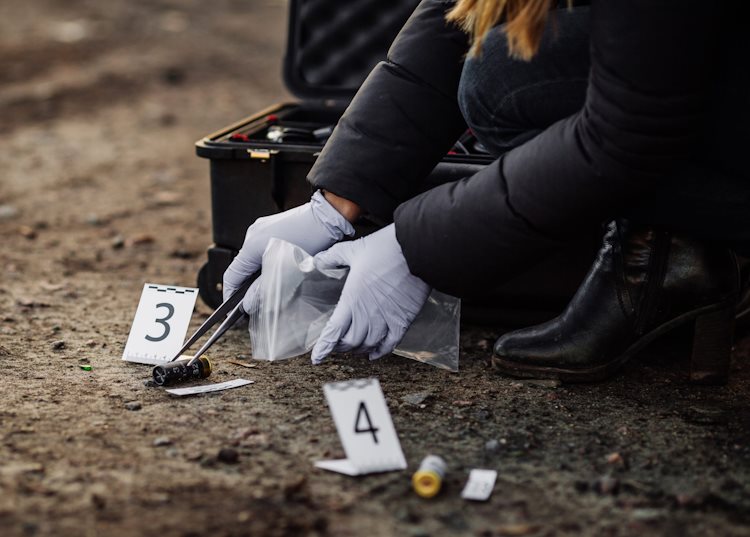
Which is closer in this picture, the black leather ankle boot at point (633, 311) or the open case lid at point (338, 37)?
the black leather ankle boot at point (633, 311)

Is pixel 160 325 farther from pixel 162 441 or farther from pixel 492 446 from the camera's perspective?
pixel 492 446

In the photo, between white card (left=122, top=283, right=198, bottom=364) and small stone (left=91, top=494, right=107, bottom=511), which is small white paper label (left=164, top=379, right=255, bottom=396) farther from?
small stone (left=91, top=494, right=107, bottom=511)

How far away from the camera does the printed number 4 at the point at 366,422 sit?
1.26 m

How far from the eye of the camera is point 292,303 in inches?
61.1

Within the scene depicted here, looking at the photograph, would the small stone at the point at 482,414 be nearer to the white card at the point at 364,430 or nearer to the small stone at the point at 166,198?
the white card at the point at 364,430

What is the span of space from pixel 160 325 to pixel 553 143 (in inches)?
31.9

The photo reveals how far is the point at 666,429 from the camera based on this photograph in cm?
146

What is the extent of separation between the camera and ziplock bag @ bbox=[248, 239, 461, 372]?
59.8 inches

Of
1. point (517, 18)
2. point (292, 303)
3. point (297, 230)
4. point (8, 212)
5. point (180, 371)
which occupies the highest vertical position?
point (517, 18)

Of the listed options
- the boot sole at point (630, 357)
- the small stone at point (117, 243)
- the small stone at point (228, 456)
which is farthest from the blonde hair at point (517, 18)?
the small stone at point (117, 243)

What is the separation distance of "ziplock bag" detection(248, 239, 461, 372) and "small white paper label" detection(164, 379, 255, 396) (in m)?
0.07

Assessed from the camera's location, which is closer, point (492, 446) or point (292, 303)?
point (492, 446)

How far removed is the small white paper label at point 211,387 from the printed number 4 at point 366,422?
1.27ft

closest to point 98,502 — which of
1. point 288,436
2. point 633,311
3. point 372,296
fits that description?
point 288,436
